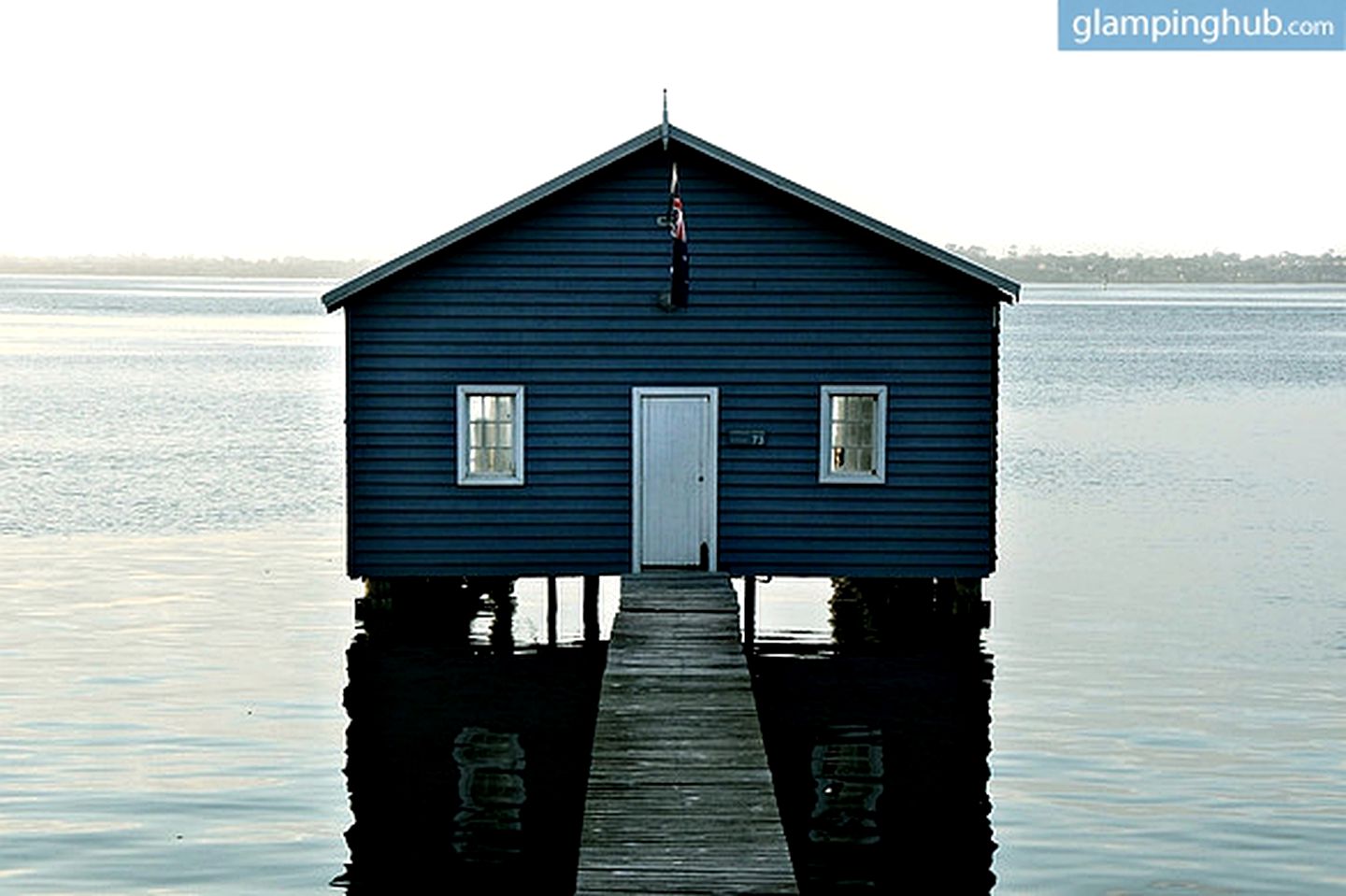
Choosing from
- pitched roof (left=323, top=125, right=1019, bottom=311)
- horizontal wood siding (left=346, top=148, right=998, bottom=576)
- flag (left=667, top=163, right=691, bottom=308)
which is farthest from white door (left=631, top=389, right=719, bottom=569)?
pitched roof (left=323, top=125, right=1019, bottom=311)

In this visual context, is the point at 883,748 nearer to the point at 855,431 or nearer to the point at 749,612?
the point at 855,431

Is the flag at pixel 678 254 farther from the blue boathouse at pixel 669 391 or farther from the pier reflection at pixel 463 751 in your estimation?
the pier reflection at pixel 463 751

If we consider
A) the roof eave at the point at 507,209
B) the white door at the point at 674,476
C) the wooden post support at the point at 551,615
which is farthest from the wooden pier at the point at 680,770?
the roof eave at the point at 507,209

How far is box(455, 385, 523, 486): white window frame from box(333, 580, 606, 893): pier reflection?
2.31 metres

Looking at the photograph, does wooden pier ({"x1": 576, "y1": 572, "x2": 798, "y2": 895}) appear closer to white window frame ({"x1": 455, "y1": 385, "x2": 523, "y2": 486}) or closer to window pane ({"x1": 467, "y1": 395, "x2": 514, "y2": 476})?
white window frame ({"x1": 455, "y1": 385, "x2": 523, "y2": 486})

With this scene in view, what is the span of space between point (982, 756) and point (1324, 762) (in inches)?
159

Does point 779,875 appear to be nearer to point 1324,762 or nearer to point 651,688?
point 651,688

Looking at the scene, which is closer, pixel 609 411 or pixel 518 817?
pixel 518 817

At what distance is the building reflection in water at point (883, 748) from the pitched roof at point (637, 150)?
210 inches

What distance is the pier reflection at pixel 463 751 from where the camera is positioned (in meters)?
17.4

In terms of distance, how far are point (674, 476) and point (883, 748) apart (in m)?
5.42

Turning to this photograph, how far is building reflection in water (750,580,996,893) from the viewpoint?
1759 cm

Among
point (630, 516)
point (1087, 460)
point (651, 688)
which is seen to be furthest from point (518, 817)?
point (1087, 460)

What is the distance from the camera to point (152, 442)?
212 feet
